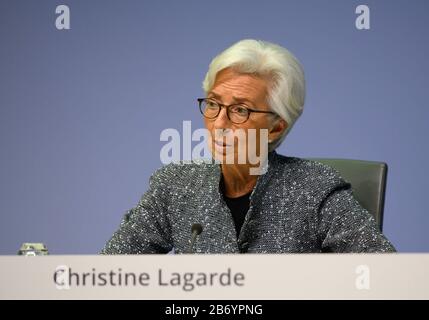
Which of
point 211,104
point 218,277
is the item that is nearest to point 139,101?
point 211,104

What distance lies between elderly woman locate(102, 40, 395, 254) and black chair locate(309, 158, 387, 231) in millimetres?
190

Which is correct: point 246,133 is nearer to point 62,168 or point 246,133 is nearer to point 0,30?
point 62,168

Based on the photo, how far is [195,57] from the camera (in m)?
2.15

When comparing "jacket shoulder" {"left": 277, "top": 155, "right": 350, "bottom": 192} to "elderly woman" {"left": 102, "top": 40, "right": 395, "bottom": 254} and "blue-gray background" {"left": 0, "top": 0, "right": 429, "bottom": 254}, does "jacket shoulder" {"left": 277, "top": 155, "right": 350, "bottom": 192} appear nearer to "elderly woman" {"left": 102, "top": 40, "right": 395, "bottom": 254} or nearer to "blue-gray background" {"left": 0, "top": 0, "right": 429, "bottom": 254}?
"elderly woman" {"left": 102, "top": 40, "right": 395, "bottom": 254}

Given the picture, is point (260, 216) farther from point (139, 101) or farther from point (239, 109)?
point (139, 101)

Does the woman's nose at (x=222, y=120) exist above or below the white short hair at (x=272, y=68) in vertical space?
below

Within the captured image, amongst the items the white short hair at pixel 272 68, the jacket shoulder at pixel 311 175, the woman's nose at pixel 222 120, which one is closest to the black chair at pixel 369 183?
the jacket shoulder at pixel 311 175

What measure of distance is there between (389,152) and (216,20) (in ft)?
2.27

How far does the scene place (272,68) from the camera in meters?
1.47


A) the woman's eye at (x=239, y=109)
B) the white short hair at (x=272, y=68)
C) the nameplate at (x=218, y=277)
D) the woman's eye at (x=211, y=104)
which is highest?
the white short hair at (x=272, y=68)

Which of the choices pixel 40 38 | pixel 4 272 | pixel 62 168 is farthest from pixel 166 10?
pixel 4 272

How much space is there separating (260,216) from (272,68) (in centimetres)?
33

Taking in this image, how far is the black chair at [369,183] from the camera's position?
1.65 metres

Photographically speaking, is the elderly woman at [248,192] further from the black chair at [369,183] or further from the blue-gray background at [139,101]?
the blue-gray background at [139,101]
